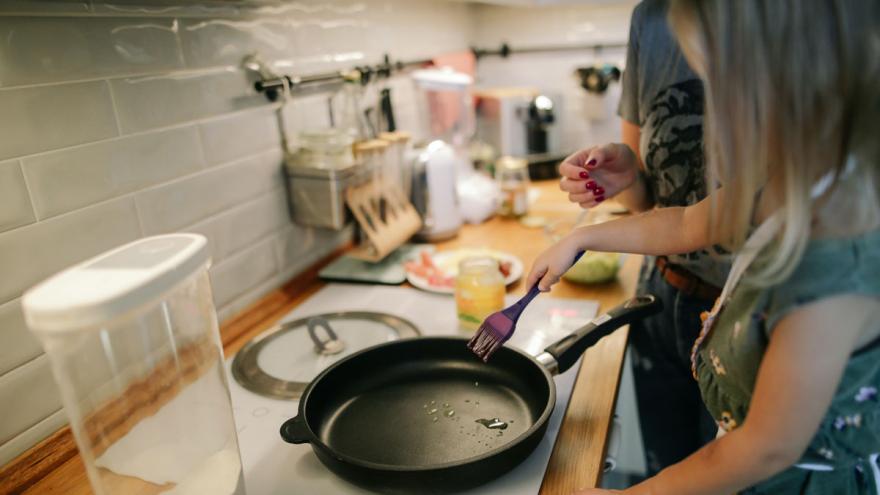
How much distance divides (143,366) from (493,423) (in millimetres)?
439

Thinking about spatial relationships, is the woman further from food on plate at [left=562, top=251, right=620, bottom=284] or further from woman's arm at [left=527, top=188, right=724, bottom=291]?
woman's arm at [left=527, top=188, right=724, bottom=291]

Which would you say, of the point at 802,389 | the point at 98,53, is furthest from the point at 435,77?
the point at 802,389

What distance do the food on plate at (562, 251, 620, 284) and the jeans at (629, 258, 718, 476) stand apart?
0.07 m

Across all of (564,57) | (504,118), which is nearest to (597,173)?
(504,118)

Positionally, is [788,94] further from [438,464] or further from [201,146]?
[201,146]

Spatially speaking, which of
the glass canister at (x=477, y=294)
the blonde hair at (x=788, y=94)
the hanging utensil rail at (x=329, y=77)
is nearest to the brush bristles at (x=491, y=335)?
the glass canister at (x=477, y=294)

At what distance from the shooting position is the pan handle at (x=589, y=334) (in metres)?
0.88

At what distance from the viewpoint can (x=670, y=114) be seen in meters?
1.06

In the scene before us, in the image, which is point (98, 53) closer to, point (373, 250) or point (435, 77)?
point (373, 250)

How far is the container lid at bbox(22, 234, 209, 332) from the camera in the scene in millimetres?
493

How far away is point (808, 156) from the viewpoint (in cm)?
52

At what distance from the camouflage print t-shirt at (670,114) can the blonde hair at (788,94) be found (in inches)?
19.9

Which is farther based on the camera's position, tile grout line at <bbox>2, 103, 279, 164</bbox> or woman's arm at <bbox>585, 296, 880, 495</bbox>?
tile grout line at <bbox>2, 103, 279, 164</bbox>

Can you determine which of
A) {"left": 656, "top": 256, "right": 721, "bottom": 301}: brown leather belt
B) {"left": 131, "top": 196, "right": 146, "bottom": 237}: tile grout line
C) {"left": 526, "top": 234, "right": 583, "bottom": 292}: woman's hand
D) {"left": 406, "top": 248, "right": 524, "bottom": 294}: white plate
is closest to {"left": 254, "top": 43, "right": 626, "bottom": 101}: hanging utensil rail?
{"left": 131, "top": 196, "right": 146, "bottom": 237}: tile grout line
